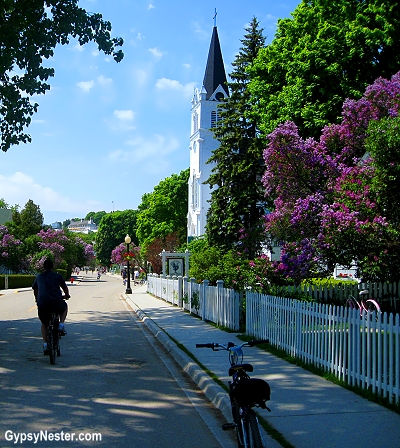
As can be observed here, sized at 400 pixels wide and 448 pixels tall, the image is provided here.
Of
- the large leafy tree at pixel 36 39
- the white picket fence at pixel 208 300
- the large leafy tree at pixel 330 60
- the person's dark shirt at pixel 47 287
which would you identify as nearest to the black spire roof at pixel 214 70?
the large leafy tree at pixel 330 60

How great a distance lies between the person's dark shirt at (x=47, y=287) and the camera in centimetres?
1087

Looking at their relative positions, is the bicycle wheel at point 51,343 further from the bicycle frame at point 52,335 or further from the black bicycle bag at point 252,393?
the black bicycle bag at point 252,393

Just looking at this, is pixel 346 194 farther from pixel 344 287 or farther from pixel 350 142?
pixel 344 287

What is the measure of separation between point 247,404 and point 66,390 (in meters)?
4.48

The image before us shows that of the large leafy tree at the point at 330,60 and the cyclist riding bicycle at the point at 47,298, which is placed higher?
the large leafy tree at the point at 330,60

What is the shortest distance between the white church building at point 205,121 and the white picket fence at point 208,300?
3951 centimetres

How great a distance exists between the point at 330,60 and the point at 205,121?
46.5 meters

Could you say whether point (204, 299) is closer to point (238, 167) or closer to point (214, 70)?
point (238, 167)

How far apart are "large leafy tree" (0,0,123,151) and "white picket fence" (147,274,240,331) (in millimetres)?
8159

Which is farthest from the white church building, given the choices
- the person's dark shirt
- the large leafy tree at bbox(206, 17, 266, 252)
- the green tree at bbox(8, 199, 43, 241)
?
the person's dark shirt

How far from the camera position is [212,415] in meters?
7.34

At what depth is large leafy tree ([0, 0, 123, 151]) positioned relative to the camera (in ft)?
58.5

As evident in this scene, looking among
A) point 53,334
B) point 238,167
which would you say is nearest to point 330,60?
point 238,167

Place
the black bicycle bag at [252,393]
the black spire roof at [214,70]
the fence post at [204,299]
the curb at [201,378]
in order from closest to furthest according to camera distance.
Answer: the black bicycle bag at [252,393] < the curb at [201,378] < the fence post at [204,299] < the black spire roof at [214,70]
